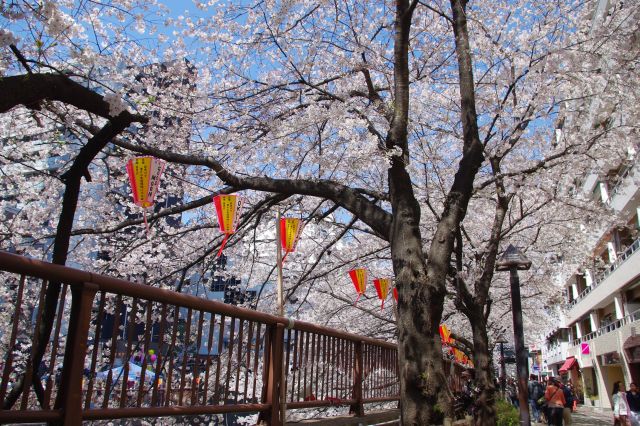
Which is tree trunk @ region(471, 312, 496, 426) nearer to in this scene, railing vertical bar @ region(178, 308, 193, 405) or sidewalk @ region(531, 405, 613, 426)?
railing vertical bar @ region(178, 308, 193, 405)

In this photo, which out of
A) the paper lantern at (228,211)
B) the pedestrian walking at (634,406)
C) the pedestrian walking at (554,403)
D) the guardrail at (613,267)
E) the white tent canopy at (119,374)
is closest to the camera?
→ the white tent canopy at (119,374)

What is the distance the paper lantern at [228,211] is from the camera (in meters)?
7.65

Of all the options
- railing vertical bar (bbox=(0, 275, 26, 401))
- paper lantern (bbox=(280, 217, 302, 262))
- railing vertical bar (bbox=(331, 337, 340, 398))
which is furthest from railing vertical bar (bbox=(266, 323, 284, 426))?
paper lantern (bbox=(280, 217, 302, 262))

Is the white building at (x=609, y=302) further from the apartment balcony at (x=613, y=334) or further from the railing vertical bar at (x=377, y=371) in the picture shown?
the railing vertical bar at (x=377, y=371)

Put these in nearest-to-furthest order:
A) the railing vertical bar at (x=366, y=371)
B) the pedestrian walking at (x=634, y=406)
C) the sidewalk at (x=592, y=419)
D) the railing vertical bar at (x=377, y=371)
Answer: the railing vertical bar at (x=366, y=371) < the railing vertical bar at (x=377, y=371) < the pedestrian walking at (x=634, y=406) < the sidewalk at (x=592, y=419)

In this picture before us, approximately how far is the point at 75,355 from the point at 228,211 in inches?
214

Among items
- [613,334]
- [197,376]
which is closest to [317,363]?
[197,376]

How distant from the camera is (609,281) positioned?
26.0 m

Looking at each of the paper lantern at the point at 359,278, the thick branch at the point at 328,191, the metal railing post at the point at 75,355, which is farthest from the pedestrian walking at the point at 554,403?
the metal railing post at the point at 75,355

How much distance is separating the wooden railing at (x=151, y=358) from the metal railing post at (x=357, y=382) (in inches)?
0.5

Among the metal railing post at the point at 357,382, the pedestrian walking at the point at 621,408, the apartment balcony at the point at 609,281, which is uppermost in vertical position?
the apartment balcony at the point at 609,281

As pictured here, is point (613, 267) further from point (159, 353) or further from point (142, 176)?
point (159, 353)

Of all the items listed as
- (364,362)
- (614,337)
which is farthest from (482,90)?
(614,337)

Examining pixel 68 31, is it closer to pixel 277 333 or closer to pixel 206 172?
pixel 277 333
